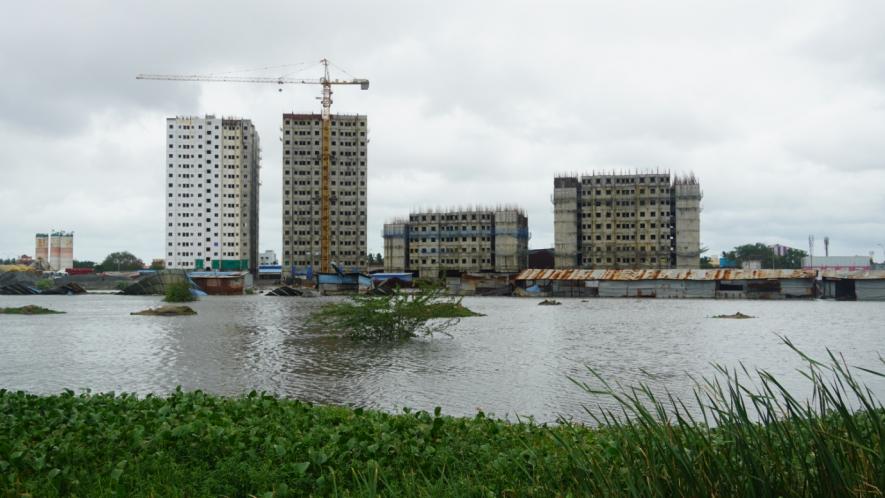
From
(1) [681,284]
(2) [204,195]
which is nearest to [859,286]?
(1) [681,284]

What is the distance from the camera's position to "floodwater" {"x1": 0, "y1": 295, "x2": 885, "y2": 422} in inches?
675

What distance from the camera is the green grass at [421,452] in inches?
155

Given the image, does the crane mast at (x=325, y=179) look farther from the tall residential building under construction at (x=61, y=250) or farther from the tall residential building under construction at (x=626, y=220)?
the tall residential building under construction at (x=61, y=250)

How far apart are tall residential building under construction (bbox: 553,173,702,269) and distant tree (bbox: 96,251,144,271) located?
121585mm

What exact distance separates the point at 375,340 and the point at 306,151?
123m

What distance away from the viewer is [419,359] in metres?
23.5

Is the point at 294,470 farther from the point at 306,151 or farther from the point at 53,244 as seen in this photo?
the point at 53,244

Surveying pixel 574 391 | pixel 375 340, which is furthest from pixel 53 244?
pixel 574 391

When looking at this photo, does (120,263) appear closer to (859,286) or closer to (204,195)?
(204,195)

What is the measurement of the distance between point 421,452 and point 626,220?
126 metres

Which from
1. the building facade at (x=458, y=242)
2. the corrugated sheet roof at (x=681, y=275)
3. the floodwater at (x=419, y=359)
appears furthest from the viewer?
the building facade at (x=458, y=242)

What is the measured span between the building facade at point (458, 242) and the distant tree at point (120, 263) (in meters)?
87.7

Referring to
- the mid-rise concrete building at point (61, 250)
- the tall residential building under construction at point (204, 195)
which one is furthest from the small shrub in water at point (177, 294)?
the mid-rise concrete building at point (61, 250)

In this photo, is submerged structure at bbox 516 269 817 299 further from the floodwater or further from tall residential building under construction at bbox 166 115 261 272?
tall residential building under construction at bbox 166 115 261 272
